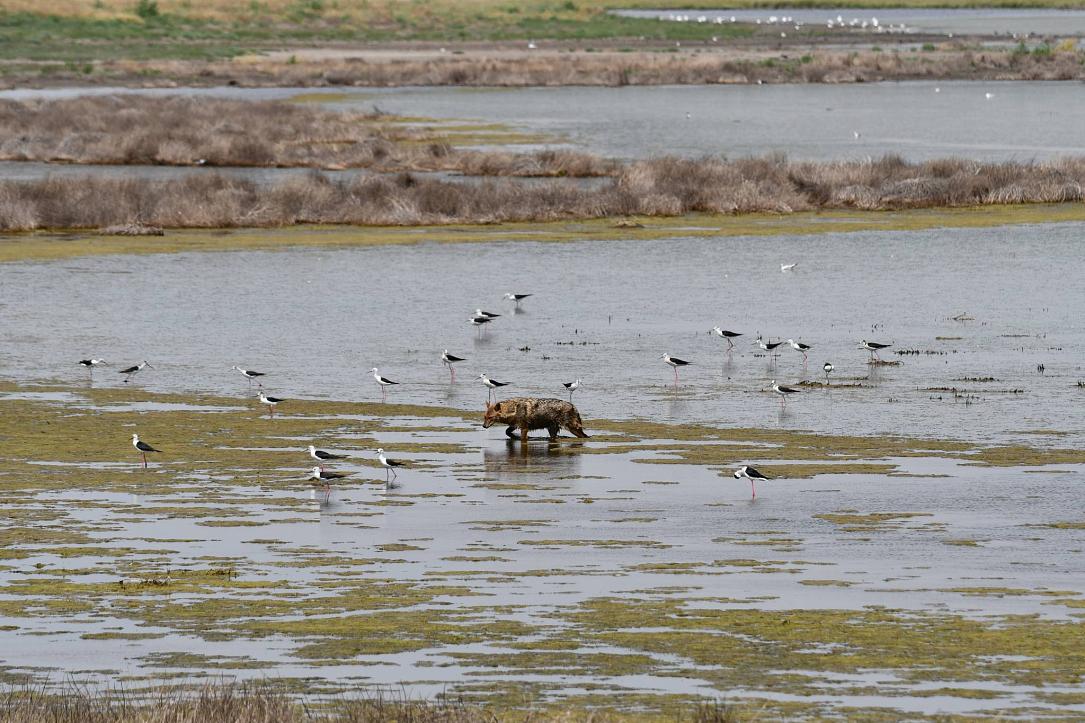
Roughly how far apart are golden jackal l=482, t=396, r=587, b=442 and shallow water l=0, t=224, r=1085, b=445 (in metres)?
2.42

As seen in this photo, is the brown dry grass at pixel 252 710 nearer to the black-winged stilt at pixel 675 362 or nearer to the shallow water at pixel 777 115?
the black-winged stilt at pixel 675 362

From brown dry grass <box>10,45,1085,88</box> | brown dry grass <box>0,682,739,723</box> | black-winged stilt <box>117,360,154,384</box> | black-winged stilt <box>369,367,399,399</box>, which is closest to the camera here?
brown dry grass <box>0,682,739,723</box>

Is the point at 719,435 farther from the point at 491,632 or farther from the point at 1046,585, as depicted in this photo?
the point at 491,632

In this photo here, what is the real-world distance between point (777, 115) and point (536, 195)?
148ft

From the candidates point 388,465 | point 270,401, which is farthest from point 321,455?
point 270,401

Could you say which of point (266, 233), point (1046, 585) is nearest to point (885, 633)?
point (1046, 585)

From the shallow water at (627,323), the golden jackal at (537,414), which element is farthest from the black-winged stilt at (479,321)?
the golden jackal at (537,414)

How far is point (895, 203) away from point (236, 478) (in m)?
36.5

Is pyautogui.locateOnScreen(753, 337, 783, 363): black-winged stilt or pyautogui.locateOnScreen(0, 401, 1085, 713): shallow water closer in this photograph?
pyautogui.locateOnScreen(0, 401, 1085, 713): shallow water

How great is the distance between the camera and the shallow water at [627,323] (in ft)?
94.2

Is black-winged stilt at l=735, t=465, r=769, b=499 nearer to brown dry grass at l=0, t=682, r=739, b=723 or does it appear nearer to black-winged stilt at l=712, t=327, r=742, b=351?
brown dry grass at l=0, t=682, r=739, b=723

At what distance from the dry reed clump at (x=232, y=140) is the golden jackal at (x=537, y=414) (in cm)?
3829

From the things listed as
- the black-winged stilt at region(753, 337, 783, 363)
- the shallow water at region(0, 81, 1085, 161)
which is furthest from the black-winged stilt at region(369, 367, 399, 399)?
the shallow water at region(0, 81, 1085, 161)

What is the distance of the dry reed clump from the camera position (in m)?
65.2
